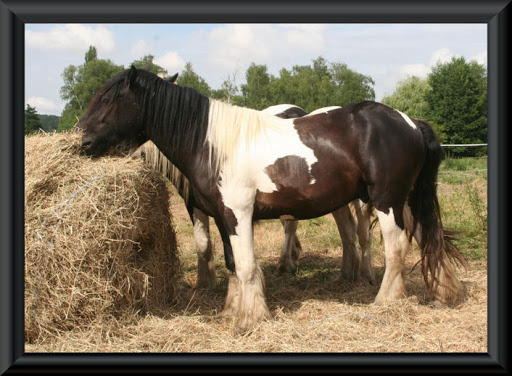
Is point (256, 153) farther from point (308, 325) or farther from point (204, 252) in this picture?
point (204, 252)

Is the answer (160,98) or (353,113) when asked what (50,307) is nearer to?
(160,98)

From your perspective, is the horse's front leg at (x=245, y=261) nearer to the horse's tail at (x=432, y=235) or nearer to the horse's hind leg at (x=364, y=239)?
the horse's tail at (x=432, y=235)

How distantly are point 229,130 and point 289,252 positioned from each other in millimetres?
2829

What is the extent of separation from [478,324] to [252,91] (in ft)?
126

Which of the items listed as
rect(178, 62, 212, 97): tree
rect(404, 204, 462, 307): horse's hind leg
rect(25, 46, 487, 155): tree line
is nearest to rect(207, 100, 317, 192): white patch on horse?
rect(404, 204, 462, 307): horse's hind leg

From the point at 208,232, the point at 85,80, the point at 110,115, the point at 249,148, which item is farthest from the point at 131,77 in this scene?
the point at 85,80

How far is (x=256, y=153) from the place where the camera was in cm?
397

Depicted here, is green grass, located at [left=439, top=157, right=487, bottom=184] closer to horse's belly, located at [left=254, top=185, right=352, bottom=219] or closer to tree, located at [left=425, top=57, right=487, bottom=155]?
tree, located at [left=425, top=57, right=487, bottom=155]

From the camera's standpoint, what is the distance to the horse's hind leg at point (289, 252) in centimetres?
627

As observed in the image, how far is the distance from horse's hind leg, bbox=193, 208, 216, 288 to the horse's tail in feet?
7.80

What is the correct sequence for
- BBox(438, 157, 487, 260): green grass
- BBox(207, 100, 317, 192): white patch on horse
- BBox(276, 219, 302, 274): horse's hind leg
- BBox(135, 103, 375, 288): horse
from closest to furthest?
BBox(207, 100, 317, 192): white patch on horse < BBox(135, 103, 375, 288): horse < BBox(276, 219, 302, 274): horse's hind leg < BBox(438, 157, 487, 260): green grass

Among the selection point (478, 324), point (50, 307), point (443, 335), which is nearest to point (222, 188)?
point (50, 307)

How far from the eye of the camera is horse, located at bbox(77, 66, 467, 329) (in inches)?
156

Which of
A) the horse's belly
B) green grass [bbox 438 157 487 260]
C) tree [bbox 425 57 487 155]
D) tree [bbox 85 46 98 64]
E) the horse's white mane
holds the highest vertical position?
tree [bbox 85 46 98 64]
